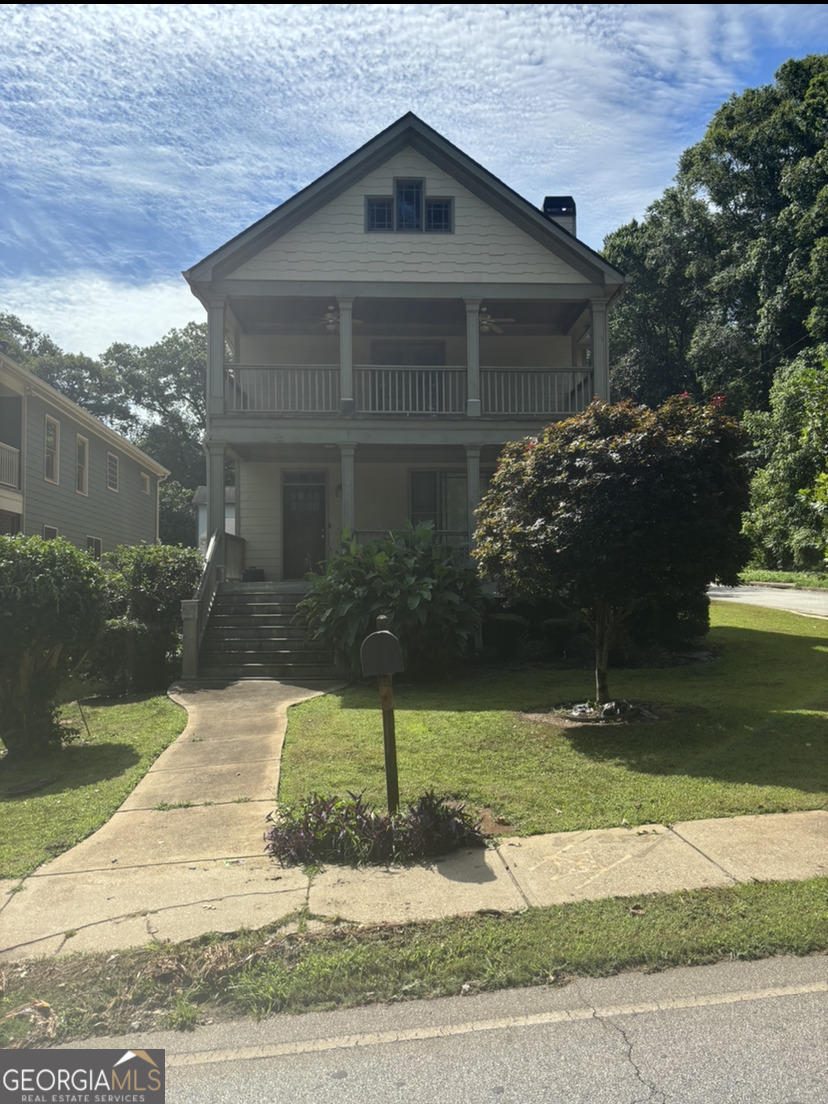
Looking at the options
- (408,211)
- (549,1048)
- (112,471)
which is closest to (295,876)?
(549,1048)

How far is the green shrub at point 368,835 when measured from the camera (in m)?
5.20

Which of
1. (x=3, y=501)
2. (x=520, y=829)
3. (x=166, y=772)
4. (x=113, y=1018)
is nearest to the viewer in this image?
(x=113, y=1018)

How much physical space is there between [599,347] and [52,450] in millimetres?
13665

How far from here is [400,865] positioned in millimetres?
5086

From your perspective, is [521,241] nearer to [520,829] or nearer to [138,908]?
[520,829]

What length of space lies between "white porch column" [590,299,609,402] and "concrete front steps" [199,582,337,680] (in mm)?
7125

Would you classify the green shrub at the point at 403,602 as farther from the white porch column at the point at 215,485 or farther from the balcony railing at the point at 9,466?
the balcony railing at the point at 9,466

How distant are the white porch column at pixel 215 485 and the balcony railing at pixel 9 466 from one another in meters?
5.27

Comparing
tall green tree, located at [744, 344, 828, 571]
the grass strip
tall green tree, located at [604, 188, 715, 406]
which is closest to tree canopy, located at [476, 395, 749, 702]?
the grass strip

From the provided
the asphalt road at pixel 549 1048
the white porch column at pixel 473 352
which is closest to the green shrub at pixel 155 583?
the white porch column at pixel 473 352

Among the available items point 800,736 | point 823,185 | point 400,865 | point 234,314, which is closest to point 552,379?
point 234,314

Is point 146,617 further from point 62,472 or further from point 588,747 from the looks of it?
point 62,472

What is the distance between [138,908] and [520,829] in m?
2.55

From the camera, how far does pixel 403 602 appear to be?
39.0 feet
